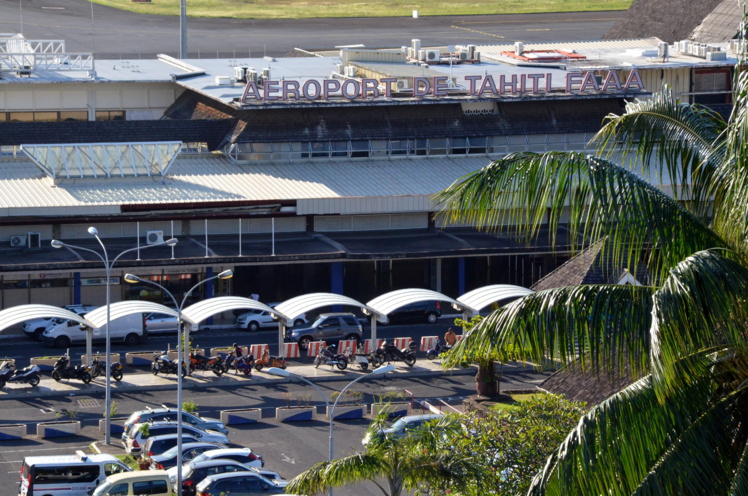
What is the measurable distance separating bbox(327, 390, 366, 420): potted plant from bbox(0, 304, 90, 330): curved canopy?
12611 millimetres

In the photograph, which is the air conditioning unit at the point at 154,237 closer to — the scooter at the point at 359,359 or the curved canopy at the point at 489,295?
the scooter at the point at 359,359

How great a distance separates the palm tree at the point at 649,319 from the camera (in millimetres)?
16797

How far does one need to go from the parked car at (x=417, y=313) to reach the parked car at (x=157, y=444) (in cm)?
2589

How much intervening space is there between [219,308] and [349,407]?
10.5m

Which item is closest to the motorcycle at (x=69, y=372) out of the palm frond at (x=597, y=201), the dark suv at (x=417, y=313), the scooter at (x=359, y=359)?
the scooter at (x=359, y=359)

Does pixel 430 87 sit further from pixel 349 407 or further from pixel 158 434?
pixel 158 434

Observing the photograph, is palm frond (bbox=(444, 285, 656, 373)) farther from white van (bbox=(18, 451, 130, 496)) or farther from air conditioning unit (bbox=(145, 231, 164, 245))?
air conditioning unit (bbox=(145, 231, 164, 245))

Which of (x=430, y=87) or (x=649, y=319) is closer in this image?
(x=649, y=319)

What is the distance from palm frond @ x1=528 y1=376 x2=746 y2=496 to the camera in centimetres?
1694

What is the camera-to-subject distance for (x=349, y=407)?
54875 millimetres

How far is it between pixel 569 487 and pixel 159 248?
56197 millimetres

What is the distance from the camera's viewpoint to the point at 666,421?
17312mm

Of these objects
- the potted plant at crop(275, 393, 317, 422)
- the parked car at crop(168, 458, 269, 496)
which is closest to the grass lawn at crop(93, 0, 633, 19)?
the potted plant at crop(275, 393, 317, 422)

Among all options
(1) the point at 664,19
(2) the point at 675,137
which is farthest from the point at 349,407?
(1) the point at 664,19
